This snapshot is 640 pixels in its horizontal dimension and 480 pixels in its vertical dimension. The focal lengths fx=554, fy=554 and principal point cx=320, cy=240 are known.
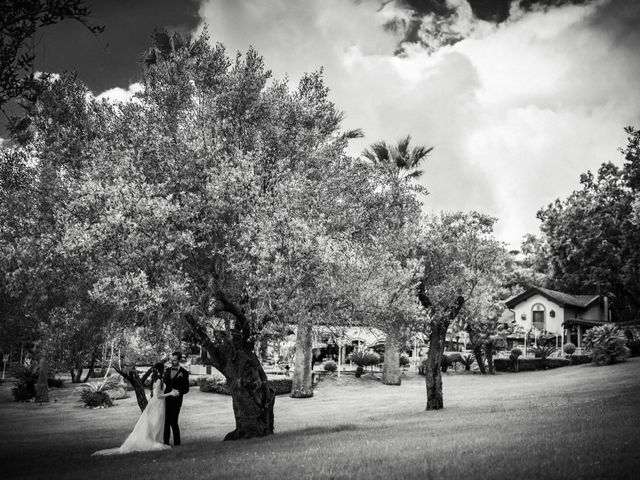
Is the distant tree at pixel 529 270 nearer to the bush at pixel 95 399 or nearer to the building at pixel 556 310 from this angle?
the building at pixel 556 310

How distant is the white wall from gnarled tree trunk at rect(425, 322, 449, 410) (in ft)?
169

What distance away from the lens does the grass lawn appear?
9.09m

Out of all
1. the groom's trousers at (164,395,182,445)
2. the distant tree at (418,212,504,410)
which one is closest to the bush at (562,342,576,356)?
the distant tree at (418,212,504,410)

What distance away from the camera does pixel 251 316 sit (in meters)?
14.8

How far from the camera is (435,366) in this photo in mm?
22672

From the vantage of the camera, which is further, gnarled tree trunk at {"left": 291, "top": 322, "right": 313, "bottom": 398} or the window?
the window

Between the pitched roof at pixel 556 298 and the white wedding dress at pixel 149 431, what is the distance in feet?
209

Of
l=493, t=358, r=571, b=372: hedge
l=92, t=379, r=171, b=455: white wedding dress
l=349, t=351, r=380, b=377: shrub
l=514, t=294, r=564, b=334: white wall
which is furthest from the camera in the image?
l=514, t=294, r=564, b=334: white wall

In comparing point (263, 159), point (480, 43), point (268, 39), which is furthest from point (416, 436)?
point (480, 43)

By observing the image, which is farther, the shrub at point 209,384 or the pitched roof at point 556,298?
the pitched roof at point 556,298

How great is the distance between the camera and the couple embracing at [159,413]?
49.3ft

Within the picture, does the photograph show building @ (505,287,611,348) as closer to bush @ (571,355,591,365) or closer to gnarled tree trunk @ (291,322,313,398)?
bush @ (571,355,591,365)

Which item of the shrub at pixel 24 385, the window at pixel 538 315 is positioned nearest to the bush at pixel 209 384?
the shrub at pixel 24 385

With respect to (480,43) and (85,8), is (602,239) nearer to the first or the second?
(480,43)
